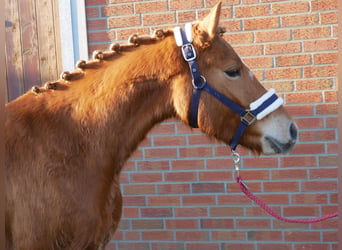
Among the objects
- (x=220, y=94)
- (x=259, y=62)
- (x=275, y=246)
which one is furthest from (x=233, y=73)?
(x=275, y=246)

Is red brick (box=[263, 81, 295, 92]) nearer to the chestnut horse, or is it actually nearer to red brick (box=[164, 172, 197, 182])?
red brick (box=[164, 172, 197, 182])

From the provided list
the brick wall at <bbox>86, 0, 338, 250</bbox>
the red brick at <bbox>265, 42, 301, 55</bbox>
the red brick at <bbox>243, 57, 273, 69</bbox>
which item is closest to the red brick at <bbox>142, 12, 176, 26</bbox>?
the brick wall at <bbox>86, 0, 338, 250</bbox>

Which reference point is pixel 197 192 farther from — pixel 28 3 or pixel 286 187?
pixel 28 3

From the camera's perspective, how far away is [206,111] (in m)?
2.25

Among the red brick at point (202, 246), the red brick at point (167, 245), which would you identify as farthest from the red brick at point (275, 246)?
the red brick at point (167, 245)

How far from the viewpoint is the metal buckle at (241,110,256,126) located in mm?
2225

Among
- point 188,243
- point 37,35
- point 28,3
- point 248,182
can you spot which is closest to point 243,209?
point 248,182

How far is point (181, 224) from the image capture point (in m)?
3.80

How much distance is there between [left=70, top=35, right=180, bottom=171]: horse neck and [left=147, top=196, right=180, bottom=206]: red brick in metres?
1.56

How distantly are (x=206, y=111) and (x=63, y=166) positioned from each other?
792 millimetres

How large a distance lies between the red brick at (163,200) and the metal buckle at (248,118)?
5.55 ft

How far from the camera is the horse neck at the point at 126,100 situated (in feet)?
7.29

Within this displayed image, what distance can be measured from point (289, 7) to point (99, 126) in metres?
2.07

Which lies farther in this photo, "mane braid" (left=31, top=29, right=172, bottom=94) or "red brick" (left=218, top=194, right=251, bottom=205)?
"red brick" (left=218, top=194, right=251, bottom=205)
